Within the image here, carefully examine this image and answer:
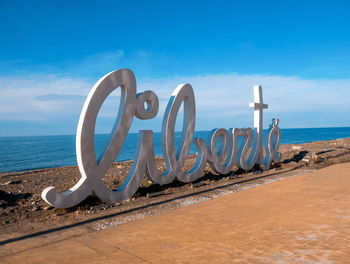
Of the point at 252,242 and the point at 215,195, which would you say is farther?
the point at 215,195

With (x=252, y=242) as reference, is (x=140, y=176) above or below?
above

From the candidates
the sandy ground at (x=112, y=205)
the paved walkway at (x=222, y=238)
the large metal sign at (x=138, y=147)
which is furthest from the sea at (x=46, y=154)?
the paved walkway at (x=222, y=238)

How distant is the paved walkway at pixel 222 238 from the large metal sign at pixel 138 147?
5.76 feet

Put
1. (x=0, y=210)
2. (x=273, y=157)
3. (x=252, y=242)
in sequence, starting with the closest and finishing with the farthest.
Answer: (x=252, y=242) → (x=0, y=210) → (x=273, y=157)

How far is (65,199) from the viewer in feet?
23.7

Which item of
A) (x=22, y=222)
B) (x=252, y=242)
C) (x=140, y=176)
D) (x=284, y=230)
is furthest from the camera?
(x=140, y=176)

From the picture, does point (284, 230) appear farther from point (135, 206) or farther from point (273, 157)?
point (273, 157)

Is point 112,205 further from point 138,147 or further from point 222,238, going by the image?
point 222,238

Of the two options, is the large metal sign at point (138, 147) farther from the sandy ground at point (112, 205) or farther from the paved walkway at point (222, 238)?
the paved walkway at point (222, 238)

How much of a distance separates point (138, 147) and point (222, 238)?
14.1 feet

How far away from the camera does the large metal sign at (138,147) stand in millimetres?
7535

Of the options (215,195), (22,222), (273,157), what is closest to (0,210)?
(22,222)

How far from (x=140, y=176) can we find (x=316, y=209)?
471cm

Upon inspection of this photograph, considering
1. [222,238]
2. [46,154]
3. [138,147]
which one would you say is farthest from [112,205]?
[46,154]
